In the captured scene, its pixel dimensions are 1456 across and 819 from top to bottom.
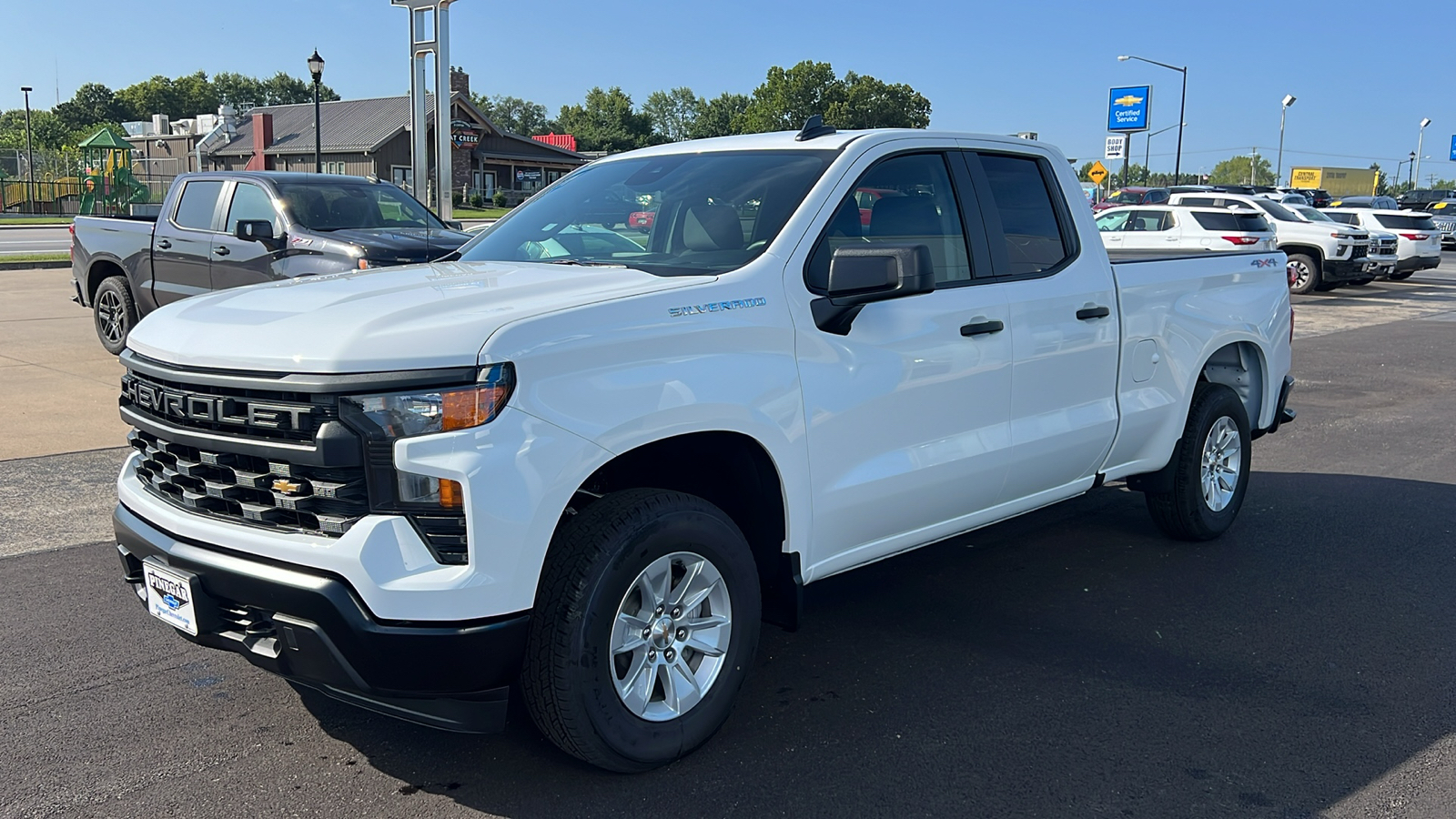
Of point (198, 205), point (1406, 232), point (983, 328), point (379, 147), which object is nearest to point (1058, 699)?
point (983, 328)

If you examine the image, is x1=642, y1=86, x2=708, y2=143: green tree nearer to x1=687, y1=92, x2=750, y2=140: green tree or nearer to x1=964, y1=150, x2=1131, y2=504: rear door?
x1=687, y1=92, x2=750, y2=140: green tree

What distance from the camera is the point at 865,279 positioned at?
370 cm

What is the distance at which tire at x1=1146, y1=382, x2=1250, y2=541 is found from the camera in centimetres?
567

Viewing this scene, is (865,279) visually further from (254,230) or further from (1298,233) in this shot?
(1298,233)

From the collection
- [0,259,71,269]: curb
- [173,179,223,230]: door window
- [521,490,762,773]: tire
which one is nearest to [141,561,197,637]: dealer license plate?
[521,490,762,773]: tire

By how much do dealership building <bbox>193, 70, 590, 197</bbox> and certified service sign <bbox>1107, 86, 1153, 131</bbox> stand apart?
2997cm

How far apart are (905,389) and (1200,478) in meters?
2.43

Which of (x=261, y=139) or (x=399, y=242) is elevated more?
(x=261, y=139)

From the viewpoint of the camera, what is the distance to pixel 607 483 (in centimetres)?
364

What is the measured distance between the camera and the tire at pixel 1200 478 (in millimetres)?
5668

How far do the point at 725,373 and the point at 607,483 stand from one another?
520mm

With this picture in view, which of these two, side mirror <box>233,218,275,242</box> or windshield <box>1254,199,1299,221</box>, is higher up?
windshield <box>1254,199,1299,221</box>

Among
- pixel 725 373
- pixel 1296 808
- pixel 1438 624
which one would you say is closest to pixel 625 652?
pixel 725 373

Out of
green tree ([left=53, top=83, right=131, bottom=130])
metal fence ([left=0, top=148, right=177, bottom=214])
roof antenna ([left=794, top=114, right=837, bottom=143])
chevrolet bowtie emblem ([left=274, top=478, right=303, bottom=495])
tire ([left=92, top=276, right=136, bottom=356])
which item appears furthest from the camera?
green tree ([left=53, top=83, right=131, bottom=130])
